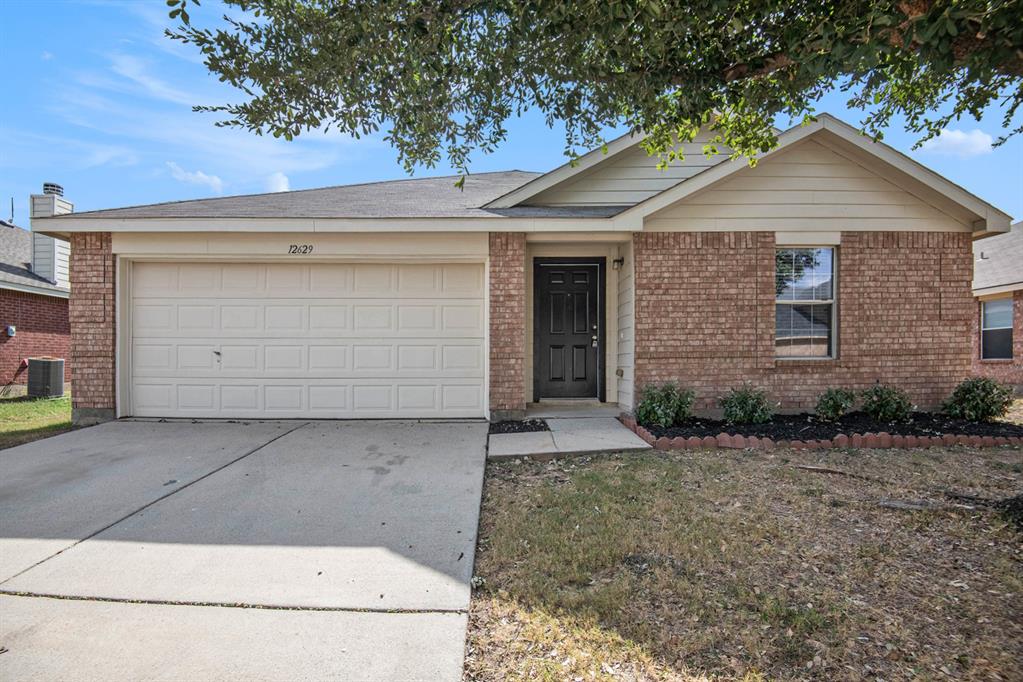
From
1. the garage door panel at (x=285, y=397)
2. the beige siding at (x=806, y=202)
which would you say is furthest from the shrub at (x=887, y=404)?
the garage door panel at (x=285, y=397)

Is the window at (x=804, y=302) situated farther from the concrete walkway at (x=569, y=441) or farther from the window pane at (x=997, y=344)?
the window pane at (x=997, y=344)

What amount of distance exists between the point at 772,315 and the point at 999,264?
36.8 ft

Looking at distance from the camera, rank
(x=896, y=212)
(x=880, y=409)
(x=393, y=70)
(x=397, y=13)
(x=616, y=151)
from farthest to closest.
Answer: (x=616, y=151) → (x=896, y=212) → (x=880, y=409) → (x=393, y=70) → (x=397, y=13)

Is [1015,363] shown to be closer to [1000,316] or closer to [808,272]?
[1000,316]

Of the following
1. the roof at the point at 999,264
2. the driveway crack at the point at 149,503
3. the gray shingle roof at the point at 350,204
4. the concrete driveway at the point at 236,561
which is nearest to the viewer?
the concrete driveway at the point at 236,561

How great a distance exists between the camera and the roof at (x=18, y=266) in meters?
13.6

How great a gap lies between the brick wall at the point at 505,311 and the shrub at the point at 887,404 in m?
4.97

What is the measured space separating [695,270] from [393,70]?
5.15 meters

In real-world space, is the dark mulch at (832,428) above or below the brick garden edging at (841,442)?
above

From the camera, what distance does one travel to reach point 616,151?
8.92 meters

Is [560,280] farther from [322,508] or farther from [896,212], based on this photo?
[322,508]

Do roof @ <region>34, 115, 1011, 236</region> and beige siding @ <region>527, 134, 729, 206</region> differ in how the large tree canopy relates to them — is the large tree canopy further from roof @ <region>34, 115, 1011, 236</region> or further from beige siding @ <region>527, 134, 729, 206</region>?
beige siding @ <region>527, 134, 729, 206</region>

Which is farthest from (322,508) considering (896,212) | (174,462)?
(896,212)

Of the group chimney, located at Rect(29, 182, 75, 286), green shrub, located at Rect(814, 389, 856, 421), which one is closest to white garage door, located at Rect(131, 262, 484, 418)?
green shrub, located at Rect(814, 389, 856, 421)
